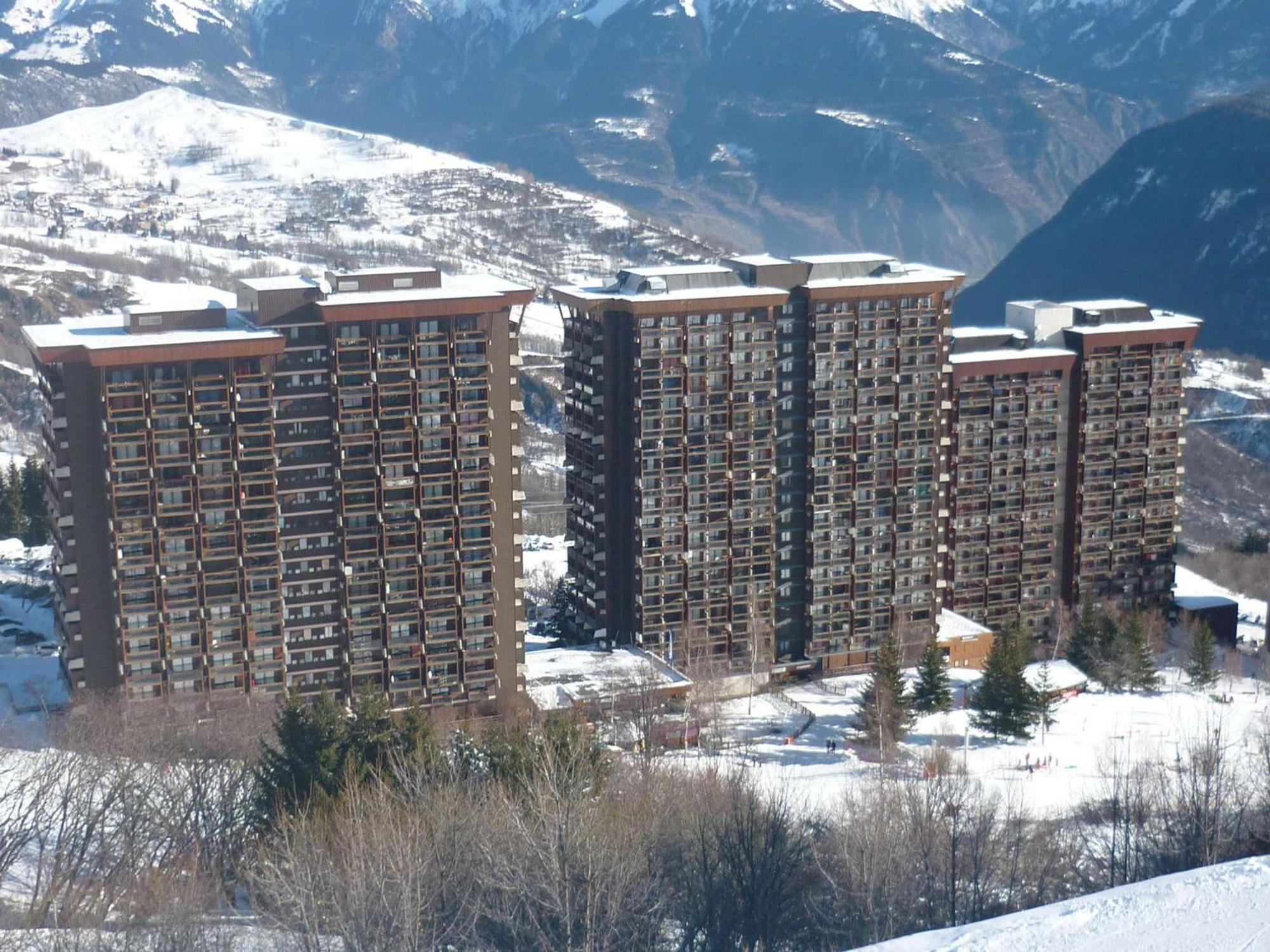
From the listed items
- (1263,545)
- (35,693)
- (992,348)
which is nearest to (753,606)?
(992,348)

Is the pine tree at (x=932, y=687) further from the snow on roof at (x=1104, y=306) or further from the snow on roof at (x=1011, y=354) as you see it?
the snow on roof at (x=1104, y=306)

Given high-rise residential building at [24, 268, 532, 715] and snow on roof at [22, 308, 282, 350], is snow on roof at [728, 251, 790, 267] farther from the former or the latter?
snow on roof at [22, 308, 282, 350]

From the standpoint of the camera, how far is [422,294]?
56625 mm

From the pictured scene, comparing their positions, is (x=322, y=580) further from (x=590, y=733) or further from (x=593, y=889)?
(x=593, y=889)

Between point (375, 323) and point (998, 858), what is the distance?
26669mm

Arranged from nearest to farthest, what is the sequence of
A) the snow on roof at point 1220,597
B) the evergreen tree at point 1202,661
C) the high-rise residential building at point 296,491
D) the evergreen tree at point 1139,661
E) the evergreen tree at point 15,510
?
1. the high-rise residential building at point 296,491
2. the evergreen tree at point 1139,661
3. the evergreen tree at point 1202,661
4. the snow on roof at point 1220,597
5. the evergreen tree at point 15,510

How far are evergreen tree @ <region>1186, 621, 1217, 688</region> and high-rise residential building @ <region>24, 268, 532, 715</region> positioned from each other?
2622 centimetres

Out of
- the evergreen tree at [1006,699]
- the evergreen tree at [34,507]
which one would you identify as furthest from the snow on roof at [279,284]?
the evergreen tree at [34,507]

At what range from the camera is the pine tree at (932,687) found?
6078 centimetres

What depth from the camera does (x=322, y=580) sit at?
57188 mm

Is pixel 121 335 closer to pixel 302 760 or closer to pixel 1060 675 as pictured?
pixel 302 760

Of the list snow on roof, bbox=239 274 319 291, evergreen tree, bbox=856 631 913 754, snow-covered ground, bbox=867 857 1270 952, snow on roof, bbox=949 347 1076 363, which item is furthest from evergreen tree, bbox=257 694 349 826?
snow on roof, bbox=949 347 1076 363

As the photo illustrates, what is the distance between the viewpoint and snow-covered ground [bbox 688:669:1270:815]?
54.9 metres

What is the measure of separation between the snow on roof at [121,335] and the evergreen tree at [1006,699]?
88.2ft
